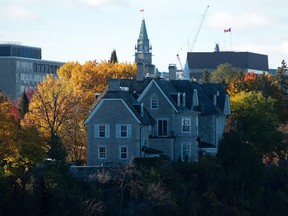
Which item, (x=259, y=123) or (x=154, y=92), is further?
(x=259, y=123)

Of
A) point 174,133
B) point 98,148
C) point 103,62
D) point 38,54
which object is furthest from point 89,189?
point 38,54

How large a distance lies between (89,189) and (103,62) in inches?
2305

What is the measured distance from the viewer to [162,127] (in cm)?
8725

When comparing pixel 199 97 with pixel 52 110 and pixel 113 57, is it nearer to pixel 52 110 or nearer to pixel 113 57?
pixel 52 110

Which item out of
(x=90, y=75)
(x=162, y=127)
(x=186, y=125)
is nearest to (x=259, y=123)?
(x=186, y=125)

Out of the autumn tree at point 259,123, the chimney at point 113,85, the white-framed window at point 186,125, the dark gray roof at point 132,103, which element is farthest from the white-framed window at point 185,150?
the chimney at point 113,85

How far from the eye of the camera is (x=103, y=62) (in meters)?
131

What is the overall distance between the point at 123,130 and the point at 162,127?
5587 mm

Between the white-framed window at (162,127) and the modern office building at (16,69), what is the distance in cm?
9576

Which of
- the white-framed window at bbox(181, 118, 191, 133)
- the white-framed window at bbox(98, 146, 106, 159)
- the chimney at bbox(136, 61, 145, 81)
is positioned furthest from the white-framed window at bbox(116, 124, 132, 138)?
the chimney at bbox(136, 61, 145, 81)

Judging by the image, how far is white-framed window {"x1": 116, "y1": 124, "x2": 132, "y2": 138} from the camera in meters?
82.4

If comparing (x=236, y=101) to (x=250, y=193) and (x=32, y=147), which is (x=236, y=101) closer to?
(x=250, y=193)

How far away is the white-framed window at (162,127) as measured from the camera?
286ft

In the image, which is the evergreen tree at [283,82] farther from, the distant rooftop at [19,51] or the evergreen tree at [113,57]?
the distant rooftop at [19,51]
